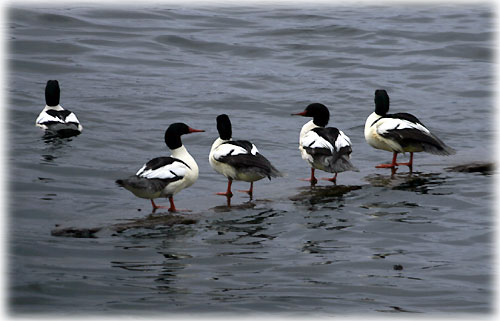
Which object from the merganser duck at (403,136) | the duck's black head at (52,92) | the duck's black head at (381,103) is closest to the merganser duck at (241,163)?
the merganser duck at (403,136)

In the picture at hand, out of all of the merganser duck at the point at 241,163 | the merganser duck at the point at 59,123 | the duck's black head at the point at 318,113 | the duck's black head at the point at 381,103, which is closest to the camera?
the merganser duck at the point at 241,163

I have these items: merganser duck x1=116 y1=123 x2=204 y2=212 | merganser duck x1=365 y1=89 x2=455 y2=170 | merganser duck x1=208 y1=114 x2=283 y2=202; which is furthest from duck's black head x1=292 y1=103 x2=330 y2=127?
merganser duck x1=116 y1=123 x2=204 y2=212

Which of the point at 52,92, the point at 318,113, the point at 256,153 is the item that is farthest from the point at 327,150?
the point at 52,92

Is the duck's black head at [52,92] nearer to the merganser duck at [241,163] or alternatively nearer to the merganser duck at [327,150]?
the merganser duck at [241,163]

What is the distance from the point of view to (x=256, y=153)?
36.6 feet

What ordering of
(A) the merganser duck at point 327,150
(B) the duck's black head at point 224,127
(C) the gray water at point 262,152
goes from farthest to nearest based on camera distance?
(B) the duck's black head at point 224,127 → (A) the merganser duck at point 327,150 → (C) the gray water at point 262,152

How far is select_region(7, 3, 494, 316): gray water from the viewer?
28.2ft

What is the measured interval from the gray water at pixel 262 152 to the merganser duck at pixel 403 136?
417mm

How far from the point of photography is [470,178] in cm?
1245

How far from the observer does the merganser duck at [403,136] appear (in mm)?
12234

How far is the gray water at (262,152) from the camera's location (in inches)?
338

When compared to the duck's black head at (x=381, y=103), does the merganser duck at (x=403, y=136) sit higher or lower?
lower

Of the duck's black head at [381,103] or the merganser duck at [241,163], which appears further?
the duck's black head at [381,103]

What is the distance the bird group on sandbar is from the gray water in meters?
0.38
